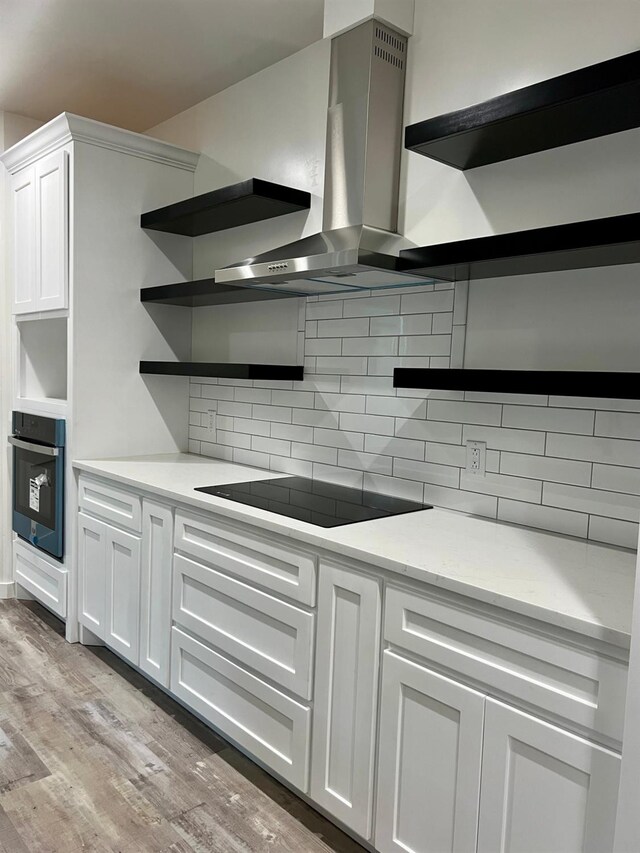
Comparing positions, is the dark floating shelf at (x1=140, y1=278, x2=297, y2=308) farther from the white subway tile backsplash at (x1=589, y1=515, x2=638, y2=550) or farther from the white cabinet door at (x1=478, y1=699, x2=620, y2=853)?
the white cabinet door at (x1=478, y1=699, x2=620, y2=853)

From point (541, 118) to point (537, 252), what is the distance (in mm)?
368

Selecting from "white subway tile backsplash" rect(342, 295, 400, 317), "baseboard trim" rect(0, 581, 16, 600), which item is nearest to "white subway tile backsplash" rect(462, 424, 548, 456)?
"white subway tile backsplash" rect(342, 295, 400, 317)

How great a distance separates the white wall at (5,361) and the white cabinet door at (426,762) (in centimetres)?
289

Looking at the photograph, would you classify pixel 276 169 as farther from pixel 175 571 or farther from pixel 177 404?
pixel 175 571

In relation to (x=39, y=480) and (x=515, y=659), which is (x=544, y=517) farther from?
(x=39, y=480)

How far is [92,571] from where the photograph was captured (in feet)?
10.3

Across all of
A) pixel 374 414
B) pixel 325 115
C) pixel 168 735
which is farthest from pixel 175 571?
pixel 325 115

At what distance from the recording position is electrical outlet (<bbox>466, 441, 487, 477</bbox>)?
7.41ft

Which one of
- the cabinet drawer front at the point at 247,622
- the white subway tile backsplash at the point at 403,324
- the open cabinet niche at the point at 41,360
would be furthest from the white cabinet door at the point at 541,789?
the open cabinet niche at the point at 41,360

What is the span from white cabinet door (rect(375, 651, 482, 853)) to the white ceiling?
242 centimetres

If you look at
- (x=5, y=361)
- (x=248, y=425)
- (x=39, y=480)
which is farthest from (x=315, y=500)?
(x=5, y=361)

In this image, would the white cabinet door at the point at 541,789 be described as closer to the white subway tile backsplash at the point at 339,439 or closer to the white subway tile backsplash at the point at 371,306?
the white subway tile backsplash at the point at 339,439

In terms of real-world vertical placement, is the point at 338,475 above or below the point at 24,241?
below

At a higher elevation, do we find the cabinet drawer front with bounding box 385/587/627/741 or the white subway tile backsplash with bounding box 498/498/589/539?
the white subway tile backsplash with bounding box 498/498/589/539
